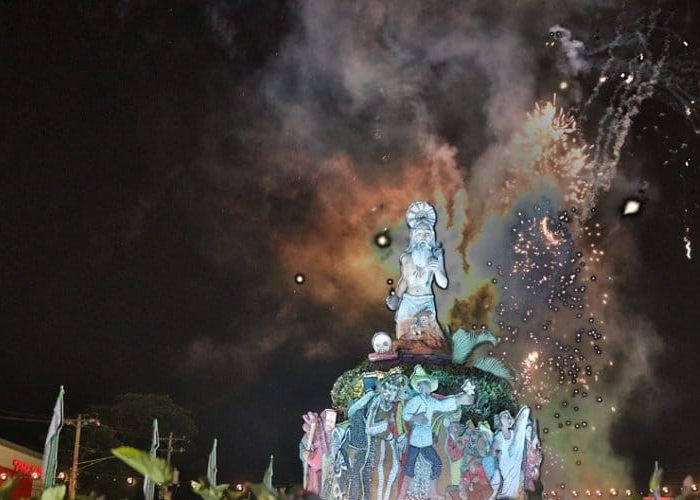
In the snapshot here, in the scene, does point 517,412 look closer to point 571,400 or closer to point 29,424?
point 571,400

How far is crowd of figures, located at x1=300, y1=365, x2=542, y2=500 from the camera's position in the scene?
59.5 feet

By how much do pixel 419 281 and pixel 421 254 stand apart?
71 centimetres

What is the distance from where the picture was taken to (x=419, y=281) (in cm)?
2158

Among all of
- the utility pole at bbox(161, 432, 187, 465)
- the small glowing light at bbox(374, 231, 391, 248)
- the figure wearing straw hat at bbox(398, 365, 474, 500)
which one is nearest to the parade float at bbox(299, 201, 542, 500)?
the figure wearing straw hat at bbox(398, 365, 474, 500)

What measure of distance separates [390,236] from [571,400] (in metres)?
10.1

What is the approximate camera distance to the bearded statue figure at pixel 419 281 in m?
21.0

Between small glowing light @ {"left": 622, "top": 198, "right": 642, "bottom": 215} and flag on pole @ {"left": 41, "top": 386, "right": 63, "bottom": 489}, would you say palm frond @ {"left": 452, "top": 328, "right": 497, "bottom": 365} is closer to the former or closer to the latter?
flag on pole @ {"left": 41, "top": 386, "right": 63, "bottom": 489}

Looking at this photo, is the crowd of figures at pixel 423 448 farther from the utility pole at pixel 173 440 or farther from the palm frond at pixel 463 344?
the utility pole at pixel 173 440

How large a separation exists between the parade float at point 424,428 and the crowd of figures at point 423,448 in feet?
0.07

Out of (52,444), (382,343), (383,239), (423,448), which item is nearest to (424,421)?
(423,448)

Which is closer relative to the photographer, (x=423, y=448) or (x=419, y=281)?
(x=423, y=448)

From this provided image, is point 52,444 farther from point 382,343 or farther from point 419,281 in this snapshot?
point 419,281

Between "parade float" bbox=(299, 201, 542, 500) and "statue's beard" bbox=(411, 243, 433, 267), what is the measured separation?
1380mm

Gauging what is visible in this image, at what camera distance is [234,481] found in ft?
159
